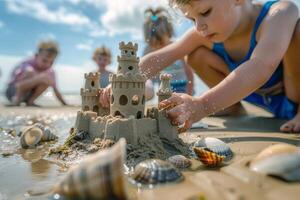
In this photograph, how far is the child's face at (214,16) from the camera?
420cm

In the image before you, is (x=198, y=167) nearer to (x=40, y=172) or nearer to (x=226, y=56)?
(x=40, y=172)

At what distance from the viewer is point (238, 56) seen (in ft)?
18.1

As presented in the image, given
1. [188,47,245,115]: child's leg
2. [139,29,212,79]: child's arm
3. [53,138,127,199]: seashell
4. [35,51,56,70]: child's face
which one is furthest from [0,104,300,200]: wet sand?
[35,51,56,70]: child's face

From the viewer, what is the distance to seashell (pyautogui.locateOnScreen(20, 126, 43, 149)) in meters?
3.87

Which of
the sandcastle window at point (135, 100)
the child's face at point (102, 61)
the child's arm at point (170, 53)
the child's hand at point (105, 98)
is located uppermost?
the child's face at point (102, 61)

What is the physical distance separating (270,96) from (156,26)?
427 centimetres

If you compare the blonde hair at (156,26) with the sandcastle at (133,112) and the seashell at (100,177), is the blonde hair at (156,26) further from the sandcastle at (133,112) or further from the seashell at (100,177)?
the seashell at (100,177)

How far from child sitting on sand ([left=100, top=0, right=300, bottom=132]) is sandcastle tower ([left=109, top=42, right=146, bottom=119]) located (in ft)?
0.89

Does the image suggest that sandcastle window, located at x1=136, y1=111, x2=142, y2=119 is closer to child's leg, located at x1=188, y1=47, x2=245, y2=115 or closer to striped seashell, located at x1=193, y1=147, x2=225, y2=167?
striped seashell, located at x1=193, y1=147, x2=225, y2=167

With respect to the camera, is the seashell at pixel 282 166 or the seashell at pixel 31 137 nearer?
the seashell at pixel 282 166

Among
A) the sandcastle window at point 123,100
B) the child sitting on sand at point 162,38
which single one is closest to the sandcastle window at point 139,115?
the sandcastle window at point 123,100

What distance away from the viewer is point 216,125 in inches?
208

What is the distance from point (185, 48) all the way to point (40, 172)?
378 cm

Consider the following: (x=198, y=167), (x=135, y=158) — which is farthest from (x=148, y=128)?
(x=198, y=167)
